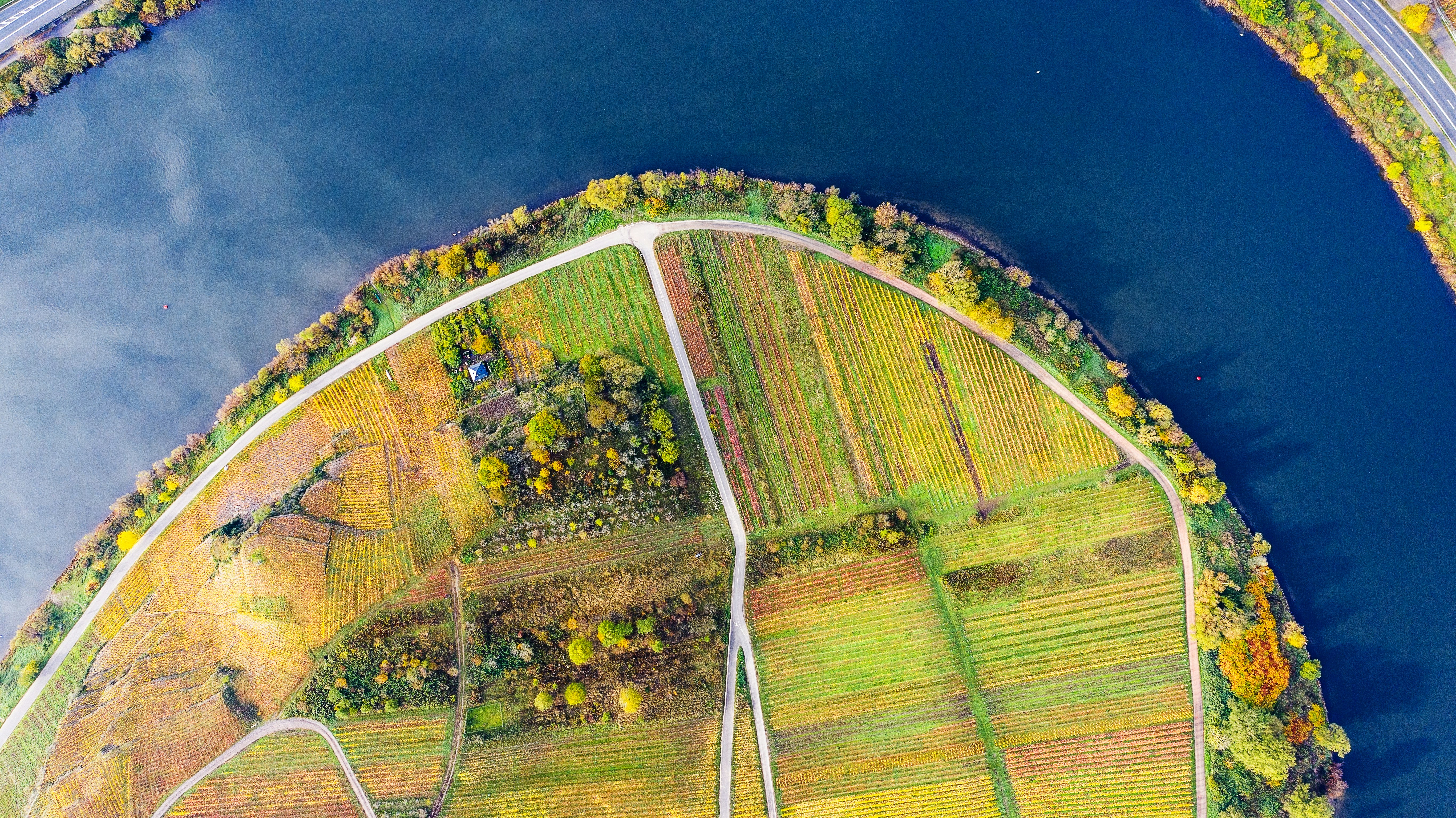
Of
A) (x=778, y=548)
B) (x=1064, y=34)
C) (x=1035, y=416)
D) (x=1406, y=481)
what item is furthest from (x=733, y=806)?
(x=1064, y=34)

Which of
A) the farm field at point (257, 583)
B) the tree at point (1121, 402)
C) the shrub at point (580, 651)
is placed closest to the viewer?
Answer: the tree at point (1121, 402)

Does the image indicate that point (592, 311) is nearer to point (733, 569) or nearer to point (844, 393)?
point (844, 393)

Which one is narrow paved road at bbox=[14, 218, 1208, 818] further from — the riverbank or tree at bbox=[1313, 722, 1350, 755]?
tree at bbox=[1313, 722, 1350, 755]

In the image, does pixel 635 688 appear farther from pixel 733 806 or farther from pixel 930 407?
pixel 930 407

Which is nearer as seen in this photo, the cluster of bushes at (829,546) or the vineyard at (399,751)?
the cluster of bushes at (829,546)

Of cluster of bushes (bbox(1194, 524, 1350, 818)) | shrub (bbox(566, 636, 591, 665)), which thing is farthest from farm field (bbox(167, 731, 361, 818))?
Result: cluster of bushes (bbox(1194, 524, 1350, 818))

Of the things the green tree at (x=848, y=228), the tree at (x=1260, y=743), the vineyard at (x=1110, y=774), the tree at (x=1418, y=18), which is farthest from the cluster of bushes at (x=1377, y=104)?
the vineyard at (x=1110, y=774)

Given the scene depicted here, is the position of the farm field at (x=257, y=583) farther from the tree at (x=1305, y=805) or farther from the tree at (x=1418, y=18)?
the tree at (x=1418, y=18)
